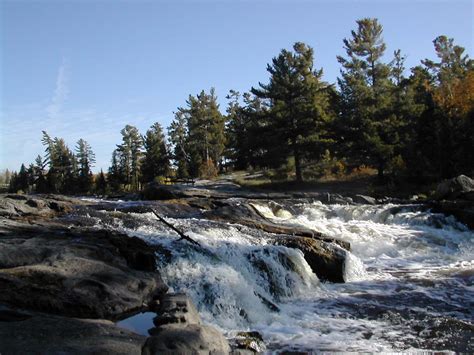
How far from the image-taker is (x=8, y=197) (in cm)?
1389

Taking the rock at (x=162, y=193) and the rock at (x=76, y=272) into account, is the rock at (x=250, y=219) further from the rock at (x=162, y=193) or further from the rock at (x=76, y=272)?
the rock at (x=162, y=193)

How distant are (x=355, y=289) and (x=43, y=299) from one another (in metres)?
6.98

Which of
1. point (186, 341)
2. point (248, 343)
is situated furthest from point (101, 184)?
point (186, 341)

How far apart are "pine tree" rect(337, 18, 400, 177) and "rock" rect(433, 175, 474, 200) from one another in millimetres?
A: 8214

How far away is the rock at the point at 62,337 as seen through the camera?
4.91 m

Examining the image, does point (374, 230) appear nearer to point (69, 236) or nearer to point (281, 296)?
point (281, 296)

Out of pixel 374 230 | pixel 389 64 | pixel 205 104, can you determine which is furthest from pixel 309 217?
pixel 205 104

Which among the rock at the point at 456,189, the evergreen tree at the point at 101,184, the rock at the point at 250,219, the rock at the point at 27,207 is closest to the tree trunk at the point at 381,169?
the rock at the point at 456,189

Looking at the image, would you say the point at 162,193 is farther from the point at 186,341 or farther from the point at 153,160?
the point at 153,160

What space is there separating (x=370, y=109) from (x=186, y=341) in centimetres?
2793

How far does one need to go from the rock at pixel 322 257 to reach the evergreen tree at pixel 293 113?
19.9 meters

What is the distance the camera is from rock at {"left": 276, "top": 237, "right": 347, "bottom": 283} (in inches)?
445

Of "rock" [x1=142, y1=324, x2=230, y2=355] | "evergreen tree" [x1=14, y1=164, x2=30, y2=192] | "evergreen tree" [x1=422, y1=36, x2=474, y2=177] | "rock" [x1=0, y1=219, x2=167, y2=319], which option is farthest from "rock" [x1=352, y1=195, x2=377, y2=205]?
"evergreen tree" [x1=14, y1=164, x2=30, y2=192]

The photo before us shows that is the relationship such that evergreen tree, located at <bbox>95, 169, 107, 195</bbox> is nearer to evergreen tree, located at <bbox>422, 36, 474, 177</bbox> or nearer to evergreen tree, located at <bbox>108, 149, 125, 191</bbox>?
evergreen tree, located at <bbox>108, 149, 125, 191</bbox>
